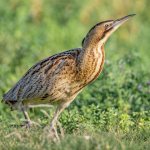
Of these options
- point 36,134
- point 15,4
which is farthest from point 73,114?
point 15,4

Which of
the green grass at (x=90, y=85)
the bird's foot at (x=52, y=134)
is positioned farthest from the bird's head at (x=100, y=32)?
the bird's foot at (x=52, y=134)

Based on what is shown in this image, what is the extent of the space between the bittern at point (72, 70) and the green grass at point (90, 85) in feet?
1.17

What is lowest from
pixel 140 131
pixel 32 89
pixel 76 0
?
pixel 140 131

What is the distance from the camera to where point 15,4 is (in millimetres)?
18344

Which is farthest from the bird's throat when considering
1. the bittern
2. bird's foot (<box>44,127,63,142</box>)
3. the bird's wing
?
bird's foot (<box>44,127,63,142</box>)

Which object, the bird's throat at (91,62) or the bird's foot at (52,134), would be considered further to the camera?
the bird's throat at (91,62)

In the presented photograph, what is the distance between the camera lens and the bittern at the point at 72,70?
903 cm

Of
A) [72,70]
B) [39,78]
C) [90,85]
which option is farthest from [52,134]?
[90,85]

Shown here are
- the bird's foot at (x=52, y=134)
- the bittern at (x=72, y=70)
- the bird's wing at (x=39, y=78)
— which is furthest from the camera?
the bird's wing at (x=39, y=78)

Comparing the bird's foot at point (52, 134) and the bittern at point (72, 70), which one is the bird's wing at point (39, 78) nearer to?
the bittern at point (72, 70)

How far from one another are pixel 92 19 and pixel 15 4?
1.88 m

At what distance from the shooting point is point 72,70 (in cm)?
908

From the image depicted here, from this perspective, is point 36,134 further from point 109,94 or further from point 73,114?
point 109,94

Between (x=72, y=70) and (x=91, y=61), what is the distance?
23cm
